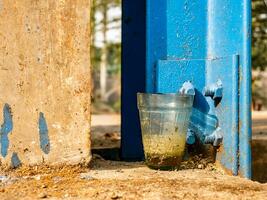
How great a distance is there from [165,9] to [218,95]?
2.52ft

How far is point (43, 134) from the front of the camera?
3379 mm

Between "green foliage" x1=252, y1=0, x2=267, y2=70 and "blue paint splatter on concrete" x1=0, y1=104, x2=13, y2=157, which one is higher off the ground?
"green foliage" x1=252, y1=0, x2=267, y2=70

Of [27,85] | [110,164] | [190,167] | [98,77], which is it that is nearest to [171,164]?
[190,167]

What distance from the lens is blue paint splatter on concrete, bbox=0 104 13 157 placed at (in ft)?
10.9

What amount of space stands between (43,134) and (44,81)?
1.10 ft

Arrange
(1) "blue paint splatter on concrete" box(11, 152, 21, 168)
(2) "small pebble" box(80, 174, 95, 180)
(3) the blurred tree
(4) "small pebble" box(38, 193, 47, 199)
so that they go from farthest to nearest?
(3) the blurred tree
(1) "blue paint splatter on concrete" box(11, 152, 21, 168)
(2) "small pebble" box(80, 174, 95, 180)
(4) "small pebble" box(38, 193, 47, 199)

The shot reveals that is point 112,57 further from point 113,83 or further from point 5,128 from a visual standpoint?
point 5,128

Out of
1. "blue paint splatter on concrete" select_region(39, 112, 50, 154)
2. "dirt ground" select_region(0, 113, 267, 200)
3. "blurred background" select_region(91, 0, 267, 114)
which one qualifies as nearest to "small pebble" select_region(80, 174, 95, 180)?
"dirt ground" select_region(0, 113, 267, 200)

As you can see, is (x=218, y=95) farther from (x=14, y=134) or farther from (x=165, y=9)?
(x=14, y=134)

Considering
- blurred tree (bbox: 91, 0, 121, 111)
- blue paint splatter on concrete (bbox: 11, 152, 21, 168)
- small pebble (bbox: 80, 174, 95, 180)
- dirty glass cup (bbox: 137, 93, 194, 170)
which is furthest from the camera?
blurred tree (bbox: 91, 0, 121, 111)

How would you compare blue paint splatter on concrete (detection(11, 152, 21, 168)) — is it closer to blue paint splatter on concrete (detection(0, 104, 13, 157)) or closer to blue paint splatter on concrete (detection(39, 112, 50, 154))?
blue paint splatter on concrete (detection(0, 104, 13, 157))

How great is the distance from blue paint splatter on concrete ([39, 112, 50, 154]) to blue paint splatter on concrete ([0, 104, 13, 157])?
7.3 inches

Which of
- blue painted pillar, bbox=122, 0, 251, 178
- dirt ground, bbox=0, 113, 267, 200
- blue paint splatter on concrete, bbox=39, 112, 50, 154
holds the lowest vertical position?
dirt ground, bbox=0, 113, 267, 200

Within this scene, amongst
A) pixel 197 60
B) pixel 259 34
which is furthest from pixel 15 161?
pixel 259 34
